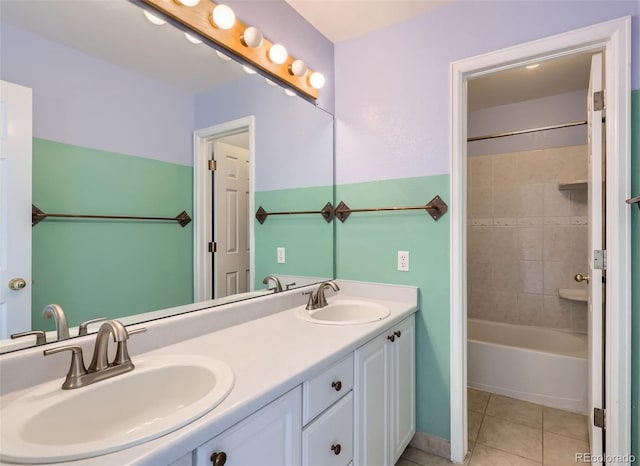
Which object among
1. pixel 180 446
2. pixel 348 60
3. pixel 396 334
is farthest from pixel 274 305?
pixel 348 60

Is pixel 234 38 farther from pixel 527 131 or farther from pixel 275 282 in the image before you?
pixel 527 131

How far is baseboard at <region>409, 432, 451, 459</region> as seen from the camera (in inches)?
67.0

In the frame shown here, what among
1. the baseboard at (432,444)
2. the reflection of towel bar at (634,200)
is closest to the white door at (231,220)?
the baseboard at (432,444)

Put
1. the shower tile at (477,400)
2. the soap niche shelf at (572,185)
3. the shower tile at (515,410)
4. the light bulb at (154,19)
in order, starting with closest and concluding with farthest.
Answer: the light bulb at (154,19), the shower tile at (515,410), the shower tile at (477,400), the soap niche shelf at (572,185)

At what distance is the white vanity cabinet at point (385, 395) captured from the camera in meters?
1.25

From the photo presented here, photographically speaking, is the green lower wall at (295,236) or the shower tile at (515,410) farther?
the shower tile at (515,410)

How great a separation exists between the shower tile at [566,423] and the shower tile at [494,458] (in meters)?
0.41

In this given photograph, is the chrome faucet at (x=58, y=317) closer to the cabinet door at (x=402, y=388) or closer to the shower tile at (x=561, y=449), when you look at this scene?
the cabinet door at (x=402, y=388)

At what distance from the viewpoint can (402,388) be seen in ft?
5.27

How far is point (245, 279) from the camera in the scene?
1530mm

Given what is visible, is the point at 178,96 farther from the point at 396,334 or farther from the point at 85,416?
the point at 396,334

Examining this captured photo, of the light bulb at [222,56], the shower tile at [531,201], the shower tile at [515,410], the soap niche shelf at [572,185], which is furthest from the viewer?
the shower tile at [531,201]

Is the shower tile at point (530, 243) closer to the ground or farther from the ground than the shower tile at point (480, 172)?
closer to the ground

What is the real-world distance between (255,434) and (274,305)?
32.1 inches
